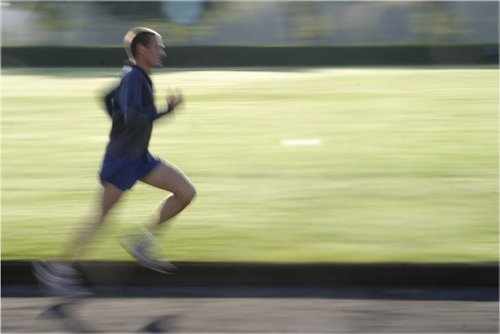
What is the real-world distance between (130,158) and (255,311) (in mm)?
1240

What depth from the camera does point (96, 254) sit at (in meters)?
6.41

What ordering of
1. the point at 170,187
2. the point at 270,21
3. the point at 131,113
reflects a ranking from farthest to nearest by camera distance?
the point at 270,21
the point at 170,187
the point at 131,113

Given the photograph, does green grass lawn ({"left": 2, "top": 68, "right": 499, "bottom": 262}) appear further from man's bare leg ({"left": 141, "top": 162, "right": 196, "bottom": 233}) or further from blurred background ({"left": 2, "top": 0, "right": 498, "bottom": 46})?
blurred background ({"left": 2, "top": 0, "right": 498, "bottom": 46})

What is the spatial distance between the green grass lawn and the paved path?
0.50 meters

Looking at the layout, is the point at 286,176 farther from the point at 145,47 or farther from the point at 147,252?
the point at 145,47

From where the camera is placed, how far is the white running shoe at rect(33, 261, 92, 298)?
554 centimetres

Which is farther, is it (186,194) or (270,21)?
(270,21)

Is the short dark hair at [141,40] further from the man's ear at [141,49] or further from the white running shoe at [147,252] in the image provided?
the white running shoe at [147,252]

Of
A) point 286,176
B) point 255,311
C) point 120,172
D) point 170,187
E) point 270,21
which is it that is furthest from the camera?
point 270,21

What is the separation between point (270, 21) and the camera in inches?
1448

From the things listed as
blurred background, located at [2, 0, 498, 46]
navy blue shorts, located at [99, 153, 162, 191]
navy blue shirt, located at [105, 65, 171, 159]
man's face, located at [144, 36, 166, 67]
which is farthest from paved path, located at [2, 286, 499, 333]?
blurred background, located at [2, 0, 498, 46]

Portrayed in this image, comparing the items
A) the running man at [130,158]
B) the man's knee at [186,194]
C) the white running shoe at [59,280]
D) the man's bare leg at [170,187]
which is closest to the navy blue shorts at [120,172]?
the running man at [130,158]

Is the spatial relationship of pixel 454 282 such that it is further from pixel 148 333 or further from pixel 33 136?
pixel 33 136

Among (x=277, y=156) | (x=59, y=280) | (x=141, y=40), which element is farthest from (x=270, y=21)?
(x=59, y=280)
